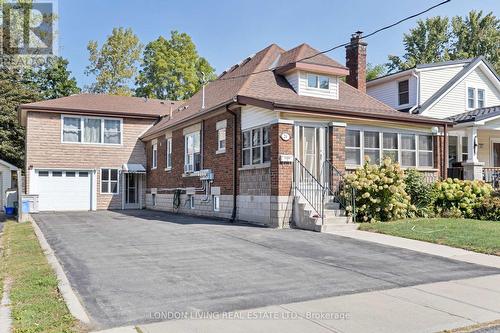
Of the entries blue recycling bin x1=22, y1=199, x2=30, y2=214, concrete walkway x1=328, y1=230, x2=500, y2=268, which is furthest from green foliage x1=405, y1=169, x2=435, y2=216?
blue recycling bin x1=22, y1=199, x2=30, y2=214

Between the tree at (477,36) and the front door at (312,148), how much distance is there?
3674 cm

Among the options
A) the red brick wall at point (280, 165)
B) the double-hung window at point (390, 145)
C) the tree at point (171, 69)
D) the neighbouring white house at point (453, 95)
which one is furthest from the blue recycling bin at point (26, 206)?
the tree at point (171, 69)

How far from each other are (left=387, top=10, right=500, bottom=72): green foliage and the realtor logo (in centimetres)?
3298

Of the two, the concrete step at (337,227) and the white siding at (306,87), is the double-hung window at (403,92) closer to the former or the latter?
the white siding at (306,87)

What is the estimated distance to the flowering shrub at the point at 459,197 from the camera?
53.2ft

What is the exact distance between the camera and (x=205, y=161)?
63.4 feet

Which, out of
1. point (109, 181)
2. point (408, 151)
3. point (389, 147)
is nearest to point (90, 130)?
point (109, 181)

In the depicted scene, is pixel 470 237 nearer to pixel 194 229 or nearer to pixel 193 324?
pixel 194 229

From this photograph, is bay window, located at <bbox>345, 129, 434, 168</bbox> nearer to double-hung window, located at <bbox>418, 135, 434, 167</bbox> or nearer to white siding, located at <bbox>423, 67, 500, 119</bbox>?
double-hung window, located at <bbox>418, 135, 434, 167</bbox>

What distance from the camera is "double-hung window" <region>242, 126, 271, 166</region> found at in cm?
1534

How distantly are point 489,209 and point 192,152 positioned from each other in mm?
11712

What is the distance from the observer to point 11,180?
1137 inches

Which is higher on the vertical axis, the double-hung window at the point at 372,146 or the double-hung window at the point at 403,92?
the double-hung window at the point at 403,92

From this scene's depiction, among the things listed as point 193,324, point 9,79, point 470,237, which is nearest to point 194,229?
point 470,237
